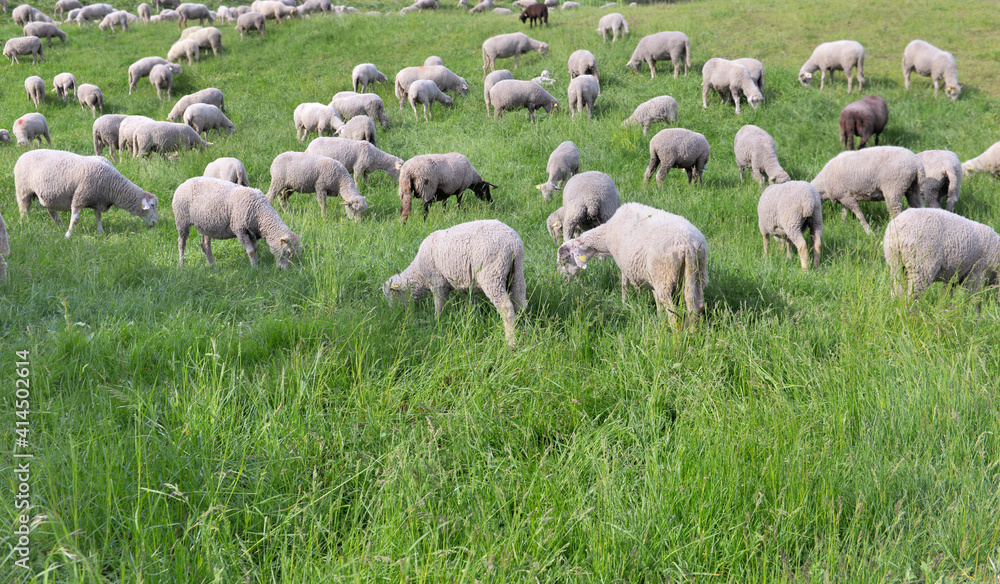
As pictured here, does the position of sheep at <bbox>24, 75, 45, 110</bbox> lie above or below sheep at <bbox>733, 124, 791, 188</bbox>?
above

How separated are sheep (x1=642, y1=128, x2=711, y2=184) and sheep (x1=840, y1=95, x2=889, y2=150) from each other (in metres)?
3.96

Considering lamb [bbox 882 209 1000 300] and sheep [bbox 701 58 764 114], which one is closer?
lamb [bbox 882 209 1000 300]

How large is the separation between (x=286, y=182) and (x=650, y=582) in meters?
8.23

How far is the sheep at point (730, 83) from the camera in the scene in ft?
45.9

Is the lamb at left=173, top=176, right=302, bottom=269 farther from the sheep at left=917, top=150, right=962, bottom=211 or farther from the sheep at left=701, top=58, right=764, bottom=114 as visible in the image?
the sheep at left=701, top=58, right=764, bottom=114

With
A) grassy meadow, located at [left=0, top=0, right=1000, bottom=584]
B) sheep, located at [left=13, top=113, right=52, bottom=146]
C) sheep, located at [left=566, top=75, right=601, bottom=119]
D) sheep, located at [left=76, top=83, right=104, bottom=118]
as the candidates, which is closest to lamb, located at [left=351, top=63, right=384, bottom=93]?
sheep, located at [left=566, top=75, right=601, bottom=119]

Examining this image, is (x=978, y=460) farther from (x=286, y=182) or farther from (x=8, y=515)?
(x=286, y=182)

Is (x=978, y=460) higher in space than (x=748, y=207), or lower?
higher

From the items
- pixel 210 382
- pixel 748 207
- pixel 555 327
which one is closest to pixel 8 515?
pixel 210 382

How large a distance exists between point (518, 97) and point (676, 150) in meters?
5.65

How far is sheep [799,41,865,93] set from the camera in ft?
51.4

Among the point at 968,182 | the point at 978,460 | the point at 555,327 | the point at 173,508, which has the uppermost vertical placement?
the point at 173,508

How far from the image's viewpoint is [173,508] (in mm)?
2482

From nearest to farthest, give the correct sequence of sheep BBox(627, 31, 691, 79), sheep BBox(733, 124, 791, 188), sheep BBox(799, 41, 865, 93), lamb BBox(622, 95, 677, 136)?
sheep BBox(733, 124, 791, 188) < lamb BBox(622, 95, 677, 136) < sheep BBox(799, 41, 865, 93) < sheep BBox(627, 31, 691, 79)
